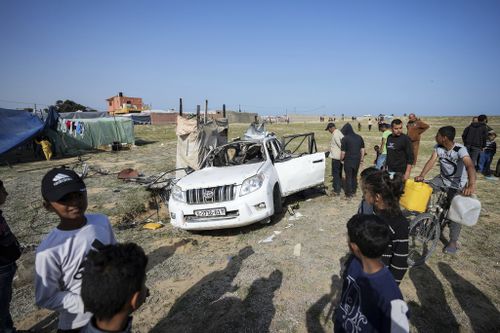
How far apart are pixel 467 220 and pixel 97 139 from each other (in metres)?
20.5

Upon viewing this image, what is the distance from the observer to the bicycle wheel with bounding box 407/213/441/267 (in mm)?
3951

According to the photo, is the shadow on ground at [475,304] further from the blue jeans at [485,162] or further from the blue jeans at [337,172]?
the blue jeans at [485,162]

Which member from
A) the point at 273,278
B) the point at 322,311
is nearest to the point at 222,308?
the point at 273,278

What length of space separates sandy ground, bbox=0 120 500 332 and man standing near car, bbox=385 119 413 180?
1496 mm

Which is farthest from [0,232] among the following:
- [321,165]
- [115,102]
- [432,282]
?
[115,102]

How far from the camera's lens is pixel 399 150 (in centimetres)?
500

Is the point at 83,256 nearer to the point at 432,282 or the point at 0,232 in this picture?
the point at 0,232

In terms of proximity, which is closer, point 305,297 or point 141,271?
point 141,271

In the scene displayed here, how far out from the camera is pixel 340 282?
3508 mm

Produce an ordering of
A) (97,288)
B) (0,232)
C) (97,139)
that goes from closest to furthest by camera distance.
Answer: (97,288)
(0,232)
(97,139)

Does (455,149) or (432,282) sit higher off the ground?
(455,149)

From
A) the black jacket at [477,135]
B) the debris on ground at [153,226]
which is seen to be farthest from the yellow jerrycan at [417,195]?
the black jacket at [477,135]

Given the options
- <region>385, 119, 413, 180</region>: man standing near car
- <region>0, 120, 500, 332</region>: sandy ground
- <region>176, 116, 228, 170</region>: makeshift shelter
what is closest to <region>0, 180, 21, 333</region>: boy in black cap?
<region>0, 120, 500, 332</region>: sandy ground

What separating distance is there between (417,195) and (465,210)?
0.65m
